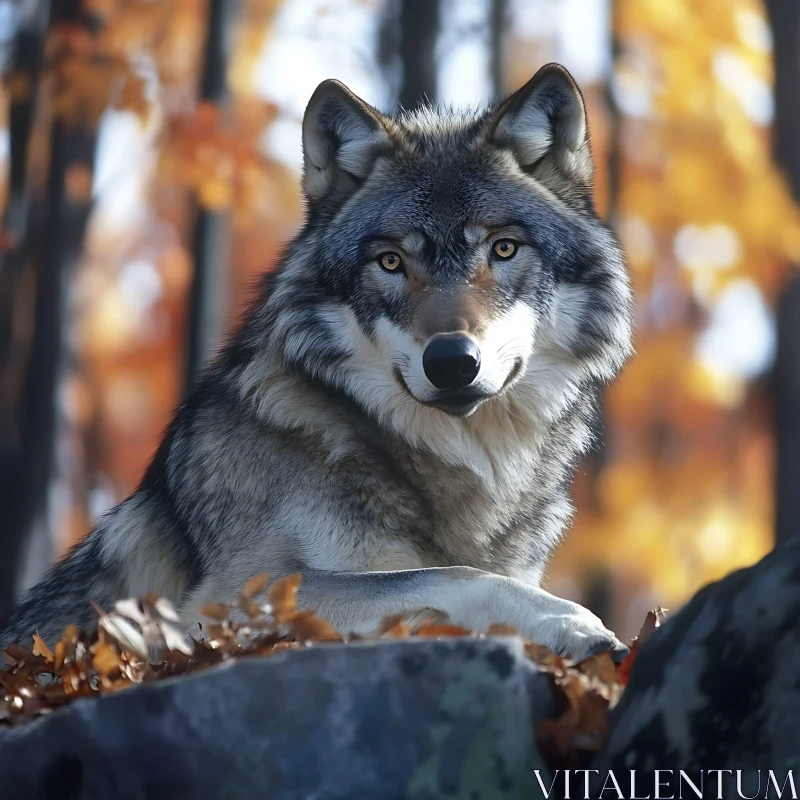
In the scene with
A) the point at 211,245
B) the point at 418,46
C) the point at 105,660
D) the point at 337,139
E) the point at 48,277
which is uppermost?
the point at 418,46

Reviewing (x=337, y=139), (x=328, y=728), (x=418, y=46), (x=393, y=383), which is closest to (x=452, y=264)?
(x=393, y=383)

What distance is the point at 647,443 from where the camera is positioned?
21.6 meters

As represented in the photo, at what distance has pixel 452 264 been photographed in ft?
14.9

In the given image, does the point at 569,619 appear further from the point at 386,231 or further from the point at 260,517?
the point at 386,231

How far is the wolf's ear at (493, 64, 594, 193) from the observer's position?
4.94 m

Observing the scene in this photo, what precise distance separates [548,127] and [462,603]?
244 centimetres

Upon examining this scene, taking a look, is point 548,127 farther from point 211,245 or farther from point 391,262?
point 211,245

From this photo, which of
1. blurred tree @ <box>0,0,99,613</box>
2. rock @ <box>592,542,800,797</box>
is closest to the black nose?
rock @ <box>592,542,800,797</box>

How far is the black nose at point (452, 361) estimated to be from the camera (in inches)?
161

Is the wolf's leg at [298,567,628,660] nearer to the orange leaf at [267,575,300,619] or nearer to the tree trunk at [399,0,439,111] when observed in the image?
the orange leaf at [267,575,300,619]

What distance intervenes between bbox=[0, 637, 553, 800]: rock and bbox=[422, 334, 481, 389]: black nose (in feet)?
4.61

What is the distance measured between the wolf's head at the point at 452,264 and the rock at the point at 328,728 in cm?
148

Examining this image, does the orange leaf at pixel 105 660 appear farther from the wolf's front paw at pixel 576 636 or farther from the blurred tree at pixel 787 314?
the blurred tree at pixel 787 314

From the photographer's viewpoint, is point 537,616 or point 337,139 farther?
point 337,139
